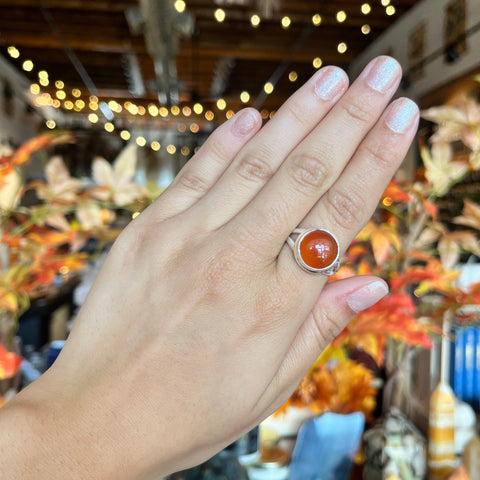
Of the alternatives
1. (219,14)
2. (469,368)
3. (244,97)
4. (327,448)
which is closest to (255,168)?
(327,448)

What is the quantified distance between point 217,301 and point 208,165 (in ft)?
0.54

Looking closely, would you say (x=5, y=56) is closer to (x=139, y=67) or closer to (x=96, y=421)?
(x=139, y=67)

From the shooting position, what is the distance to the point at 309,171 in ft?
1.59

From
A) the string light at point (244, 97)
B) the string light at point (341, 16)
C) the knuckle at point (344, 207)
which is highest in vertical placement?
the string light at point (244, 97)

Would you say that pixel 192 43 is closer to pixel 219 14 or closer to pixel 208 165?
pixel 219 14

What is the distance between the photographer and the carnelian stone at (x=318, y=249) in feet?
1.48

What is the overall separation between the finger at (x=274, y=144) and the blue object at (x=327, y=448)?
0.41 metres

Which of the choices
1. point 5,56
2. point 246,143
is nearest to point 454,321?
point 246,143

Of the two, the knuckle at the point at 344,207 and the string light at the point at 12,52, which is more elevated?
the string light at the point at 12,52

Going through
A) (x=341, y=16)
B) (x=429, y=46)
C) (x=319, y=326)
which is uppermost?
(x=341, y=16)

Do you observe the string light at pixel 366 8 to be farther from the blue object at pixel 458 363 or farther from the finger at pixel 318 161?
the finger at pixel 318 161

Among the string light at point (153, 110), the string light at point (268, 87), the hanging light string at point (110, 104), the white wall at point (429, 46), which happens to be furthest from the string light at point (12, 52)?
the white wall at point (429, 46)

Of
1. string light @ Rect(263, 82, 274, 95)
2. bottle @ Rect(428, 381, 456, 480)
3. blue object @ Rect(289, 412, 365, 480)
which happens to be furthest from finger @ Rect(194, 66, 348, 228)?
string light @ Rect(263, 82, 274, 95)

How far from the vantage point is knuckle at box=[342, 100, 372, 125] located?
1.58ft
